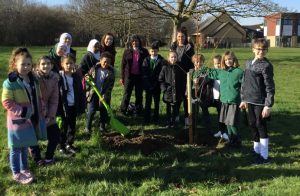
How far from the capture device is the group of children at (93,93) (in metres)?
5.29

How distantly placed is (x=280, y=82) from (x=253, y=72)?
44.0 ft

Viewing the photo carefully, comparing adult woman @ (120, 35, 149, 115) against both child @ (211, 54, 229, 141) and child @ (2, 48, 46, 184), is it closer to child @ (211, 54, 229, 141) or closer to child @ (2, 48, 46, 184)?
child @ (211, 54, 229, 141)

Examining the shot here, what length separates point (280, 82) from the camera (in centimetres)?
1892

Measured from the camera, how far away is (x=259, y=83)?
623 centimetres

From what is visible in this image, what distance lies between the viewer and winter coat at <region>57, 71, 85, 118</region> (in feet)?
21.0

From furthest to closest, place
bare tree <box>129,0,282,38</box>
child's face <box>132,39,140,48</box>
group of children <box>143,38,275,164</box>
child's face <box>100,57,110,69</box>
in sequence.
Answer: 1. bare tree <box>129,0,282,38</box>
2. child's face <box>132,39,140,48</box>
3. child's face <box>100,57,110,69</box>
4. group of children <box>143,38,275,164</box>

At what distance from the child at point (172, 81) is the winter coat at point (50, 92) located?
277cm

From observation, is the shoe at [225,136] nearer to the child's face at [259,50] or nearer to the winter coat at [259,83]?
the winter coat at [259,83]

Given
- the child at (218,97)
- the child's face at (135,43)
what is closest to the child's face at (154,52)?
the child's face at (135,43)

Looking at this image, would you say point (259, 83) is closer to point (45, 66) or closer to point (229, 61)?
point (229, 61)

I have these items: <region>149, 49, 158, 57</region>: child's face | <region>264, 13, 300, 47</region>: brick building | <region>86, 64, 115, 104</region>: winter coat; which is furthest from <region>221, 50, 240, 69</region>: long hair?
→ <region>264, 13, 300, 47</region>: brick building

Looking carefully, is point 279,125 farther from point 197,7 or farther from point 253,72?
point 197,7

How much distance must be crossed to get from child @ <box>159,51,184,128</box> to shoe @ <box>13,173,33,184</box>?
359 centimetres

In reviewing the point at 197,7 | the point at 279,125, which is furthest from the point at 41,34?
the point at 279,125
